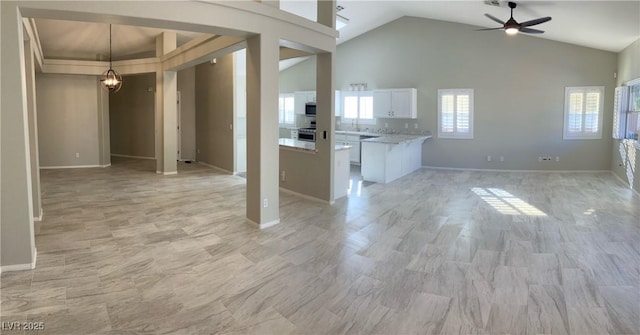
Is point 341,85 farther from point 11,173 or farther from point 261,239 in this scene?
point 11,173

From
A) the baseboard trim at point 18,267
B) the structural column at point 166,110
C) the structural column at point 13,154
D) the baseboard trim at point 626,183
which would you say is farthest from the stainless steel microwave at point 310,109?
the baseboard trim at point 18,267

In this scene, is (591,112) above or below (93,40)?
below

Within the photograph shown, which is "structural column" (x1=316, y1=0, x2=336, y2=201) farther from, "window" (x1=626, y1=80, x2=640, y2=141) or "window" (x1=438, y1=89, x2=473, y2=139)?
"window" (x1=626, y1=80, x2=640, y2=141)

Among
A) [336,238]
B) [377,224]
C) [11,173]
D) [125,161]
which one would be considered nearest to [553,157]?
[377,224]

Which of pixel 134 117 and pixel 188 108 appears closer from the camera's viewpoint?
pixel 188 108

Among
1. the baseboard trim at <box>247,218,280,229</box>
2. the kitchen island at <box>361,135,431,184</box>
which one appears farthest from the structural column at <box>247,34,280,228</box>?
the kitchen island at <box>361,135,431,184</box>

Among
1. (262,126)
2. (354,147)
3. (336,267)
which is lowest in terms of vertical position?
(336,267)

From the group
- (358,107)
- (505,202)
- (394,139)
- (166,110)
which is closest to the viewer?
(505,202)

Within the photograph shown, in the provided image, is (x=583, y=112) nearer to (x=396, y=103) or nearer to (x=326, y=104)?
(x=396, y=103)

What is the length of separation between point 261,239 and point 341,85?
26.2ft

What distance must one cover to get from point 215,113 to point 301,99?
3.07 meters

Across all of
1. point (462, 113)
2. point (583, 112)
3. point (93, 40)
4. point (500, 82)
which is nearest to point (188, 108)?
point (93, 40)

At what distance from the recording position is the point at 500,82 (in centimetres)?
958

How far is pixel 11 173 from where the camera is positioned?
350 centimetres
